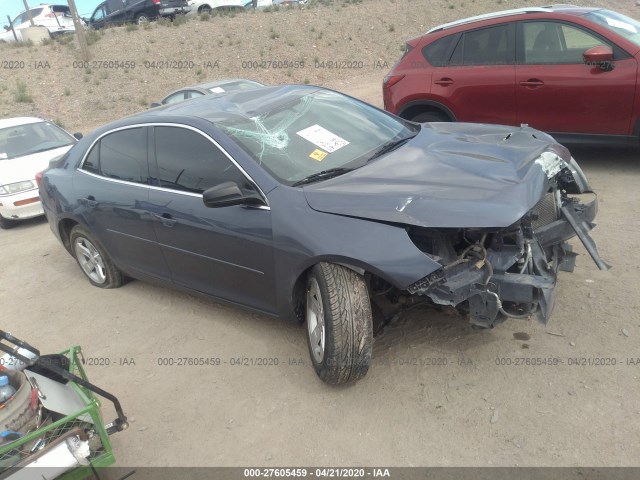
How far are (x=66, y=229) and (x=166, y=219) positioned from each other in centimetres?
189

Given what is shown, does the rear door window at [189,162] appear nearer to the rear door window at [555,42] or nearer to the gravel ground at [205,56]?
the rear door window at [555,42]

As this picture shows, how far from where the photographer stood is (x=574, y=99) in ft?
19.4

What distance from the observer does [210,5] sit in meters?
25.2

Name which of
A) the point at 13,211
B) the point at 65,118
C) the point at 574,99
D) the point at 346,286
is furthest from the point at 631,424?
the point at 65,118

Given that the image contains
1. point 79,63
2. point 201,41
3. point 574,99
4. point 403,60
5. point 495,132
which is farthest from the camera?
point 201,41

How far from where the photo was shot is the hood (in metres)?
7.82

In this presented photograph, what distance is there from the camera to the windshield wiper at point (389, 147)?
12.6 feet

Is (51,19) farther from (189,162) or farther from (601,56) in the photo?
(601,56)

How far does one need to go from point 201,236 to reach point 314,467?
1751 millimetres

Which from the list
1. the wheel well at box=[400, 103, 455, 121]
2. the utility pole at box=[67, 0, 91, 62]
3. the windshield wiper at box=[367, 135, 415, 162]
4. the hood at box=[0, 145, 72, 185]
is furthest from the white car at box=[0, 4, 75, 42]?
the windshield wiper at box=[367, 135, 415, 162]

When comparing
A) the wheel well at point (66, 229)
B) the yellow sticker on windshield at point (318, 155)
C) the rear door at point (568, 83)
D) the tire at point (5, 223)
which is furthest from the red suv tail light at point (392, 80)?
the tire at point (5, 223)

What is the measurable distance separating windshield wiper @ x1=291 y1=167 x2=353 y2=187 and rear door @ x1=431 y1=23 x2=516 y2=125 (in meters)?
3.55

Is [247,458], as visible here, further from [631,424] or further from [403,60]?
[403,60]

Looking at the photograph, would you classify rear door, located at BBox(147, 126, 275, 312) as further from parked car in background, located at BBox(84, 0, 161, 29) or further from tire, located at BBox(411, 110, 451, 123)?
parked car in background, located at BBox(84, 0, 161, 29)
